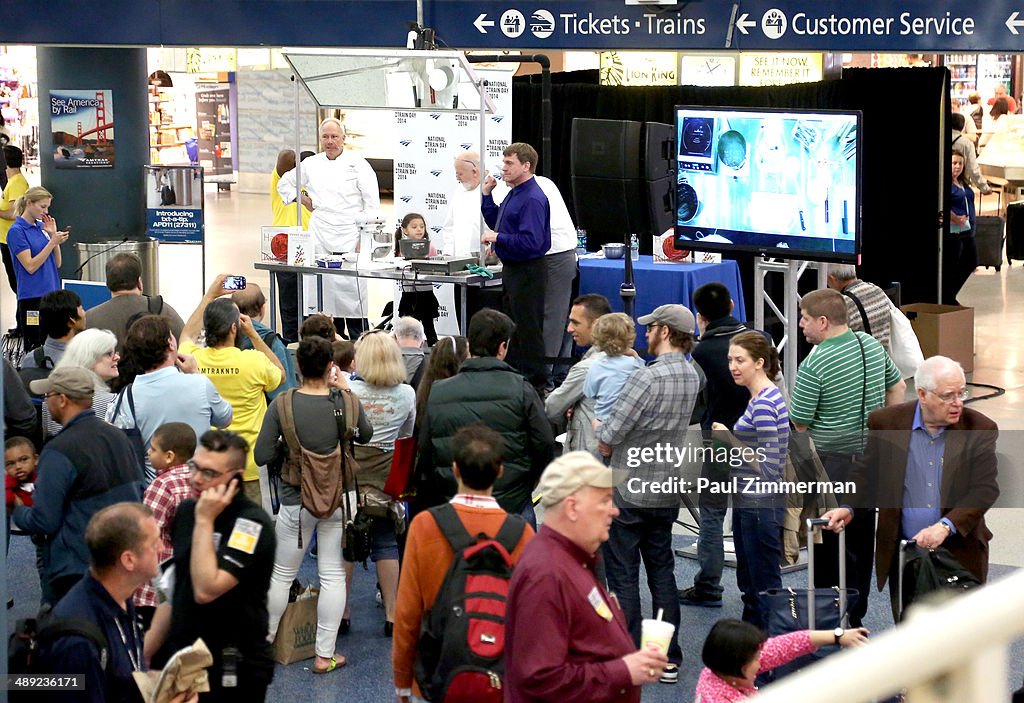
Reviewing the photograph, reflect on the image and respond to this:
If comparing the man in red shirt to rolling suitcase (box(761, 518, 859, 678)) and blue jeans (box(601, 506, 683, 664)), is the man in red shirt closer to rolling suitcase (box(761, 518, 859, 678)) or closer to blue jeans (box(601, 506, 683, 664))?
rolling suitcase (box(761, 518, 859, 678))

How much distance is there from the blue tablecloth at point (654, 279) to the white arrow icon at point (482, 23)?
1.77 metres

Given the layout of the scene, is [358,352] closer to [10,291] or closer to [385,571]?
[385,571]

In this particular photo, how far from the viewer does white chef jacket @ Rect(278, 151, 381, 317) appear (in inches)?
387

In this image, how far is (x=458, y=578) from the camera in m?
3.35

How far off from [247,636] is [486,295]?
572cm

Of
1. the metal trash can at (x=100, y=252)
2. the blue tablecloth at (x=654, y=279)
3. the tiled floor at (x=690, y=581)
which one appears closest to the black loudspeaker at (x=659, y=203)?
the blue tablecloth at (x=654, y=279)

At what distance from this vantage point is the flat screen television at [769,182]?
716cm

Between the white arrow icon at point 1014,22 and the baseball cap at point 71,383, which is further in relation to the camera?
the white arrow icon at point 1014,22

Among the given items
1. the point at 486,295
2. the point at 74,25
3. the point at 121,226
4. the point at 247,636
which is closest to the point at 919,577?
the point at 247,636

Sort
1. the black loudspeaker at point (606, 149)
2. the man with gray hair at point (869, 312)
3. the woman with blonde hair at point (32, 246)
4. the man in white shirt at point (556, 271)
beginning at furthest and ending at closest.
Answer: the woman with blonde hair at point (32, 246)
the man in white shirt at point (556, 271)
the black loudspeaker at point (606, 149)
the man with gray hair at point (869, 312)

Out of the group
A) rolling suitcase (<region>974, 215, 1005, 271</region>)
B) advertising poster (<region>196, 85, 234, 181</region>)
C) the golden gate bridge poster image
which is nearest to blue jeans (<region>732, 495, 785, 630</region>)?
the golden gate bridge poster image

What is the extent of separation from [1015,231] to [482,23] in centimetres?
706

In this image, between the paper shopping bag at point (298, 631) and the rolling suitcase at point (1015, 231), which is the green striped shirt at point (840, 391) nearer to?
the paper shopping bag at point (298, 631)

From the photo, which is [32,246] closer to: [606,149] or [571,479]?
[606,149]
